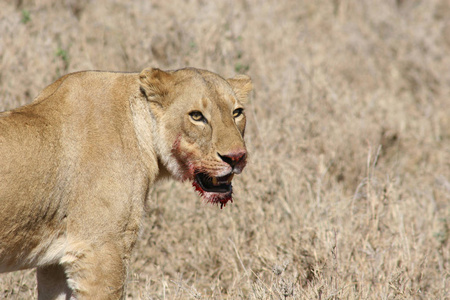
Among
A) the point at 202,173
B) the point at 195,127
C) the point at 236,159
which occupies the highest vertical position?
the point at 195,127

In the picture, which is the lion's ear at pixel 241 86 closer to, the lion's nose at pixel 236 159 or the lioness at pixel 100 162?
the lioness at pixel 100 162

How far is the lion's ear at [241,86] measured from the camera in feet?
15.1

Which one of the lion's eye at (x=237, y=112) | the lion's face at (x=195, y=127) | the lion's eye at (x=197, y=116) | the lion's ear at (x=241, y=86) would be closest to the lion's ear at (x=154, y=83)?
the lion's face at (x=195, y=127)

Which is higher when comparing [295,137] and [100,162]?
[100,162]

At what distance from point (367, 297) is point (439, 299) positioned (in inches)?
25.2

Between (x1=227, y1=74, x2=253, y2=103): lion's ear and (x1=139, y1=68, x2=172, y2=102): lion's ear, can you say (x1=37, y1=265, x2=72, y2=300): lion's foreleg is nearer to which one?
(x1=139, y1=68, x2=172, y2=102): lion's ear

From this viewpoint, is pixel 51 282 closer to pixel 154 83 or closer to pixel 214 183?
pixel 214 183

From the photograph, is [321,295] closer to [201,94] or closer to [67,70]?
[201,94]

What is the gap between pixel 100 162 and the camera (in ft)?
12.0

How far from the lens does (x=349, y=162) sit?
7.09 meters

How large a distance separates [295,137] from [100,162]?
3.47 metres

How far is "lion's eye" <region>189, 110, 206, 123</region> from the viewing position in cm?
393

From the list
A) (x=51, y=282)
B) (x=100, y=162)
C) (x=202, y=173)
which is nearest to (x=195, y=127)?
(x=202, y=173)

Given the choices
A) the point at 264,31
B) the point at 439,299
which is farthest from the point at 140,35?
the point at 439,299
